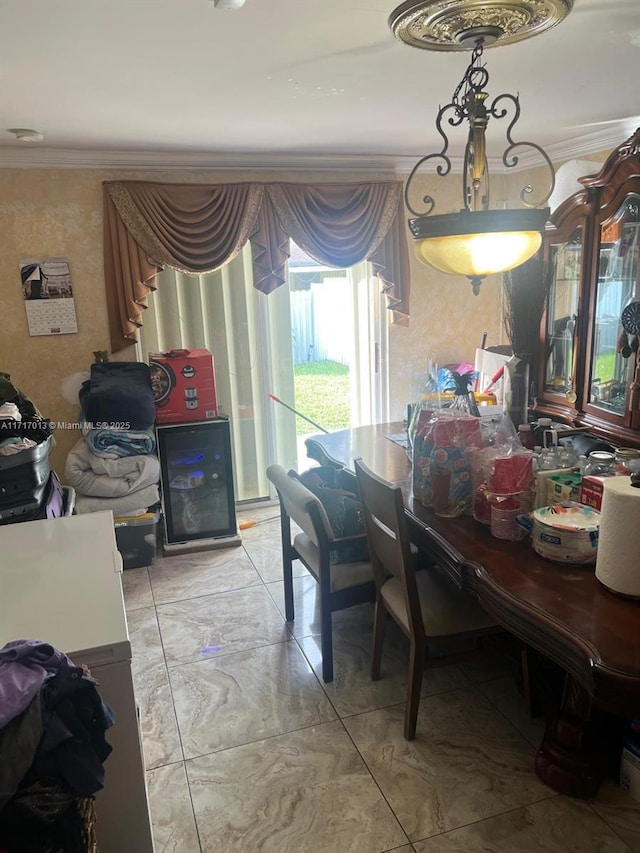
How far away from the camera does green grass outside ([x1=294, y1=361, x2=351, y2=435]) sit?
4477mm

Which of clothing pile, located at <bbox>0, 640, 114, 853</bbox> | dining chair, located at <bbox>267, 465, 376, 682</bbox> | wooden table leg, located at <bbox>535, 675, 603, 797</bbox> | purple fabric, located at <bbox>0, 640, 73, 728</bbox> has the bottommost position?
wooden table leg, located at <bbox>535, 675, 603, 797</bbox>

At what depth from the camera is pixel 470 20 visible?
1.65 meters

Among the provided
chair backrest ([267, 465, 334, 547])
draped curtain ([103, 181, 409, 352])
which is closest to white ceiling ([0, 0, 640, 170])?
draped curtain ([103, 181, 409, 352])

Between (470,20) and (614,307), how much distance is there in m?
1.72

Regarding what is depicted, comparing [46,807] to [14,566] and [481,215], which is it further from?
[481,215]

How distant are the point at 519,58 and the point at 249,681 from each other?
250 centimetres

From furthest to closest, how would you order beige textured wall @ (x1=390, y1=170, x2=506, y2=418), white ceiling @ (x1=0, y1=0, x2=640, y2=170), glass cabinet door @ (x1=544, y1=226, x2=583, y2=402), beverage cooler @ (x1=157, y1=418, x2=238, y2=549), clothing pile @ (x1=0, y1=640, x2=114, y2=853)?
beige textured wall @ (x1=390, y1=170, x2=506, y2=418) < beverage cooler @ (x1=157, y1=418, x2=238, y2=549) < glass cabinet door @ (x1=544, y1=226, x2=583, y2=402) < white ceiling @ (x1=0, y1=0, x2=640, y2=170) < clothing pile @ (x1=0, y1=640, x2=114, y2=853)

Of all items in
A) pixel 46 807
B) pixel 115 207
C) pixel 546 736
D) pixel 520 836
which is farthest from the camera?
pixel 115 207

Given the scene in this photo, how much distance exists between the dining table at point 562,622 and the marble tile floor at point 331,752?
4.9 inches

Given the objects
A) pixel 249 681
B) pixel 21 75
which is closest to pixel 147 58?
pixel 21 75

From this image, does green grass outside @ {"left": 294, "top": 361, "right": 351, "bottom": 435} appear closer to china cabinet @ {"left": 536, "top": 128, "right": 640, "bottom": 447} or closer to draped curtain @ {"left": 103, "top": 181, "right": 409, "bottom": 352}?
draped curtain @ {"left": 103, "top": 181, "right": 409, "bottom": 352}

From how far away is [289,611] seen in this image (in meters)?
2.91

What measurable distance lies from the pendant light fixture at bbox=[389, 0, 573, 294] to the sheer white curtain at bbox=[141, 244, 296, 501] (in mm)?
2129

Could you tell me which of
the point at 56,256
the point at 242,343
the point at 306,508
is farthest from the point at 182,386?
the point at 306,508
